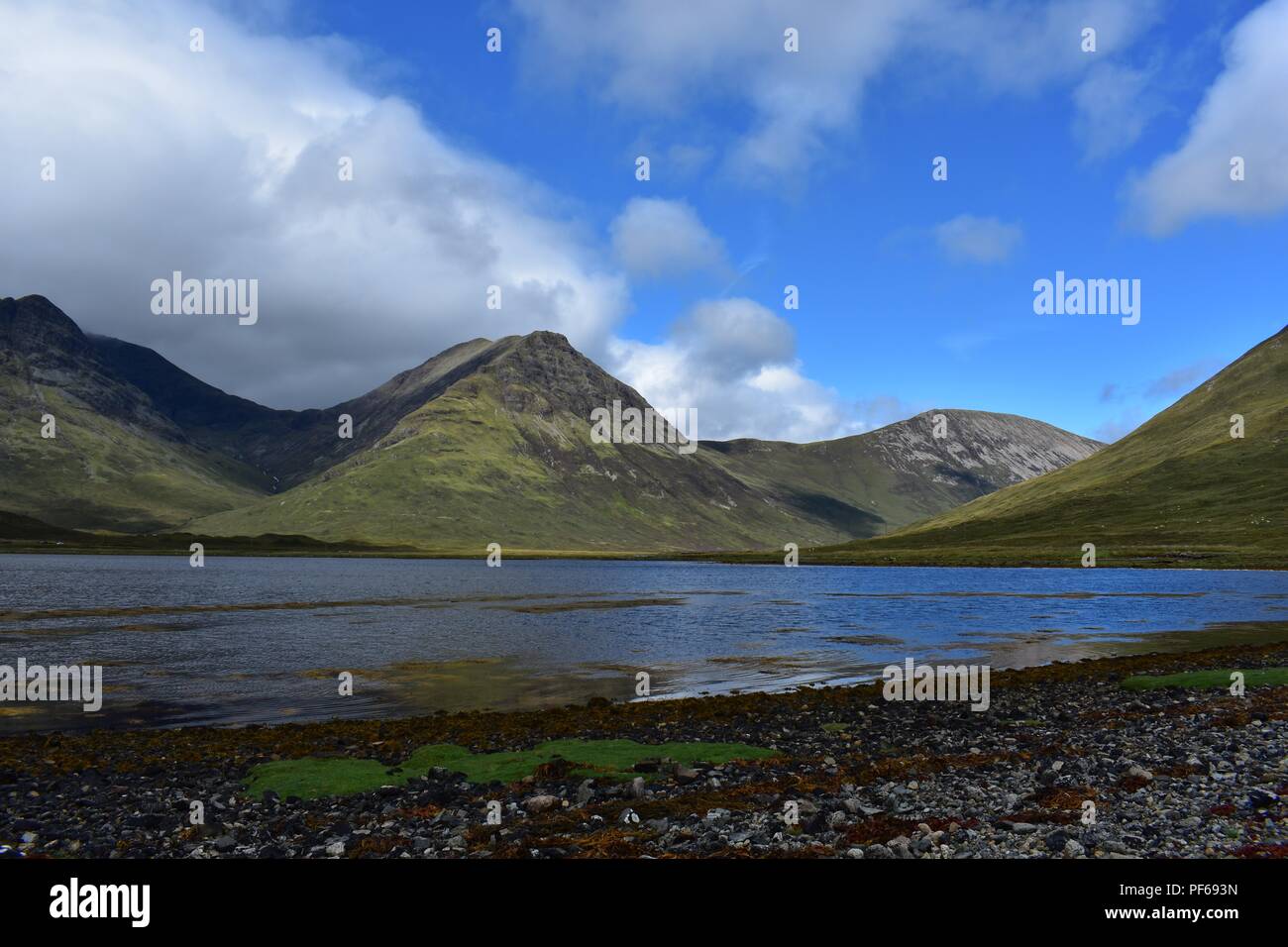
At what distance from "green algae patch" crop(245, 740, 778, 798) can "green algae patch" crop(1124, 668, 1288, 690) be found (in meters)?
23.6

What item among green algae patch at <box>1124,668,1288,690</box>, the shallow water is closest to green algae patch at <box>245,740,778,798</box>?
the shallow water

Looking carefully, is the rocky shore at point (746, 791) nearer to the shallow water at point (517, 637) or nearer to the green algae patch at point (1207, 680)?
the green algae patch at point (1207, 680)

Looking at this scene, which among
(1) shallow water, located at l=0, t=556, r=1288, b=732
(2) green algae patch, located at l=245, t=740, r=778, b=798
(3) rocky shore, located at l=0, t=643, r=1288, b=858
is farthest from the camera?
(1) shallow water, located at l=0, t=556, r=1288, b=732

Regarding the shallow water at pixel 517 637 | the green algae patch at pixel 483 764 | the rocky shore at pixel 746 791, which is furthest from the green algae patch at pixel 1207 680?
the green algae patch at pixel 483 764

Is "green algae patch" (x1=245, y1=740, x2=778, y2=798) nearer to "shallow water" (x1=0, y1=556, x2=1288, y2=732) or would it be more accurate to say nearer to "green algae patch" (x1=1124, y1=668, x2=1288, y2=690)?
"shallow water" (x1=0, y1=556, x2=1288, y2=732)

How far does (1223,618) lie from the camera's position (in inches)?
3039

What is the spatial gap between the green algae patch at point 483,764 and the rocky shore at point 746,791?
2.12 ft

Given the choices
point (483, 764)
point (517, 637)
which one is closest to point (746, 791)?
point (483, 764)

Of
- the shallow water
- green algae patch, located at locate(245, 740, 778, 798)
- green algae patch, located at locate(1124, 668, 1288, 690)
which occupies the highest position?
green algae patch, located at locate(245, 740, 778, 798)

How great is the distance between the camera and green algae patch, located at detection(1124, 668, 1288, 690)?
36.9 m

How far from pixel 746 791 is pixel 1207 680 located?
30.5m

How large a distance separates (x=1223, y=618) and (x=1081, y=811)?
255 feet
